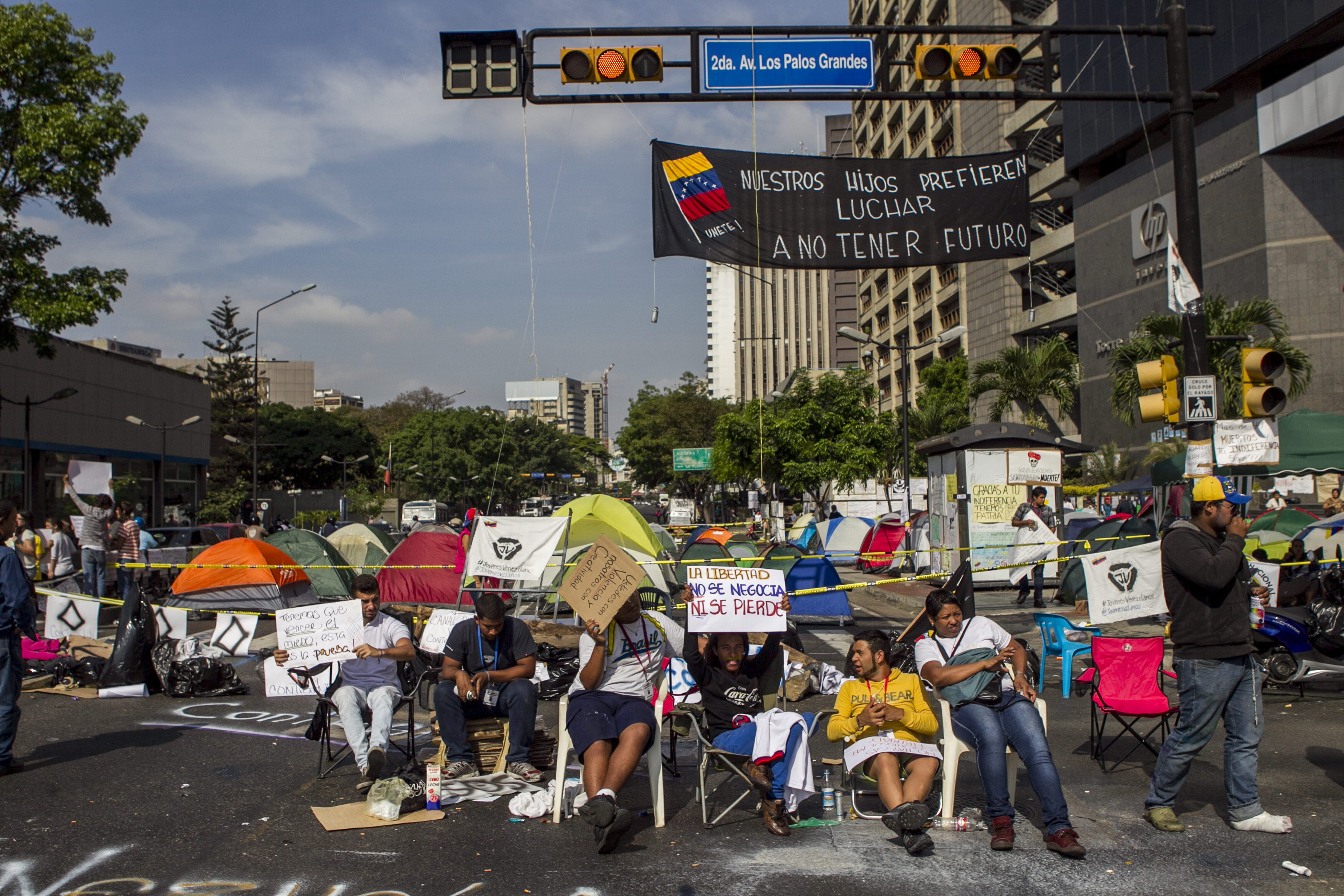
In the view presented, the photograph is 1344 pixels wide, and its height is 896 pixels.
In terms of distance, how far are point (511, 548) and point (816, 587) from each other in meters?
4.53

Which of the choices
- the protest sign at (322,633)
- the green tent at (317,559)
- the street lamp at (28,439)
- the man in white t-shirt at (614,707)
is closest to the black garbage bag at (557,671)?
the protest sign at (322,633)

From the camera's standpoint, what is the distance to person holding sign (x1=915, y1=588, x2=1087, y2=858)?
5043 millimetres

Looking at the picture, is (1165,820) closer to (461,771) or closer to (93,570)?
(461,771)

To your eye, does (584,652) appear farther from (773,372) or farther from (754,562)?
(773,372)

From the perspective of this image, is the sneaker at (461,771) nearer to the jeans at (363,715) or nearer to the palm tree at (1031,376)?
the jeans at (363,715)

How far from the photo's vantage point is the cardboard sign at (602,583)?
19.1 feet

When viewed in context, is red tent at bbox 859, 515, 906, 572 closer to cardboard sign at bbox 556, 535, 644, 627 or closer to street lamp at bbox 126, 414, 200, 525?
cardboard sign at bbox 556, 535, 644, 627

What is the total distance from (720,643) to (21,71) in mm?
19359

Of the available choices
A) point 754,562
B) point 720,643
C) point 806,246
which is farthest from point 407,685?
point 754,562

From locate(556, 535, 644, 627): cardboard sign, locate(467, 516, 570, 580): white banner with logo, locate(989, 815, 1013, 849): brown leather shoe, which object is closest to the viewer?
locate(989, 815, 1013, 849): brown leather shoe

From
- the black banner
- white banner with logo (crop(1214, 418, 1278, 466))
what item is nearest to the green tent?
the black banner

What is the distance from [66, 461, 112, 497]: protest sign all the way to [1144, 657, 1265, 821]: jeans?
1680 centimetres

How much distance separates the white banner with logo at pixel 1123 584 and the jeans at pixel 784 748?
468cm

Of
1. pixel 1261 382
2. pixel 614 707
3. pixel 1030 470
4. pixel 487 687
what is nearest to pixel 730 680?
pixel 614 707
